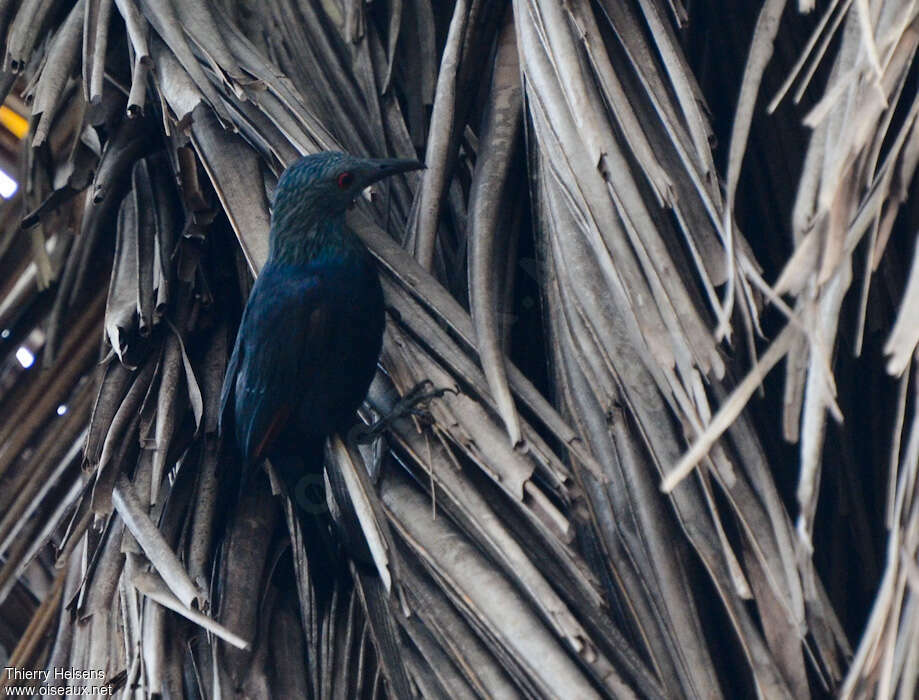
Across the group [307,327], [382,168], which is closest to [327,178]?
[382,168]

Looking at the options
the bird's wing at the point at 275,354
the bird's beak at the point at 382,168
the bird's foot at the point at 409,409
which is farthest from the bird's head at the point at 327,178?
the bird's foot at the point at 409,409

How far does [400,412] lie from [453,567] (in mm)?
361

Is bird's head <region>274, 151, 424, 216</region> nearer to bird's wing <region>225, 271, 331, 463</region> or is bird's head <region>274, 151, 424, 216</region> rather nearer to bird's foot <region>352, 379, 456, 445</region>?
bird's wing <region>225, 271, 331, 463</region>

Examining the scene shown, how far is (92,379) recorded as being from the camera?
3.21m

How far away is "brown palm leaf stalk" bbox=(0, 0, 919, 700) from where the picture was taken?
6.32ft

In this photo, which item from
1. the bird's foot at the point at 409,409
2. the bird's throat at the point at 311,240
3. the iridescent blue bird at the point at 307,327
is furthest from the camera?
the bird's throat at the point at 311,240

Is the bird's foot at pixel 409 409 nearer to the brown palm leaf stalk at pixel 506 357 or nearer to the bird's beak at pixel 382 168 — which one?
the brown palm leaf stalk at pixel 506 357

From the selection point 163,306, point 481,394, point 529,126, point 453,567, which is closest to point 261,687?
point 453,567

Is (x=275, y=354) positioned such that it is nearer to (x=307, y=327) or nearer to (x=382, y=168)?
(x=307, y=327)

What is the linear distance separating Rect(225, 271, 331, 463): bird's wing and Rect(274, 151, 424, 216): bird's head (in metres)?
0.15

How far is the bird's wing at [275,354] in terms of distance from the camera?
8.93 ft

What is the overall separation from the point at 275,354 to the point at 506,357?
62 cm

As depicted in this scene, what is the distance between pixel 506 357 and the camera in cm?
235

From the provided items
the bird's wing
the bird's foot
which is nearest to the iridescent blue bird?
the bird's wing
